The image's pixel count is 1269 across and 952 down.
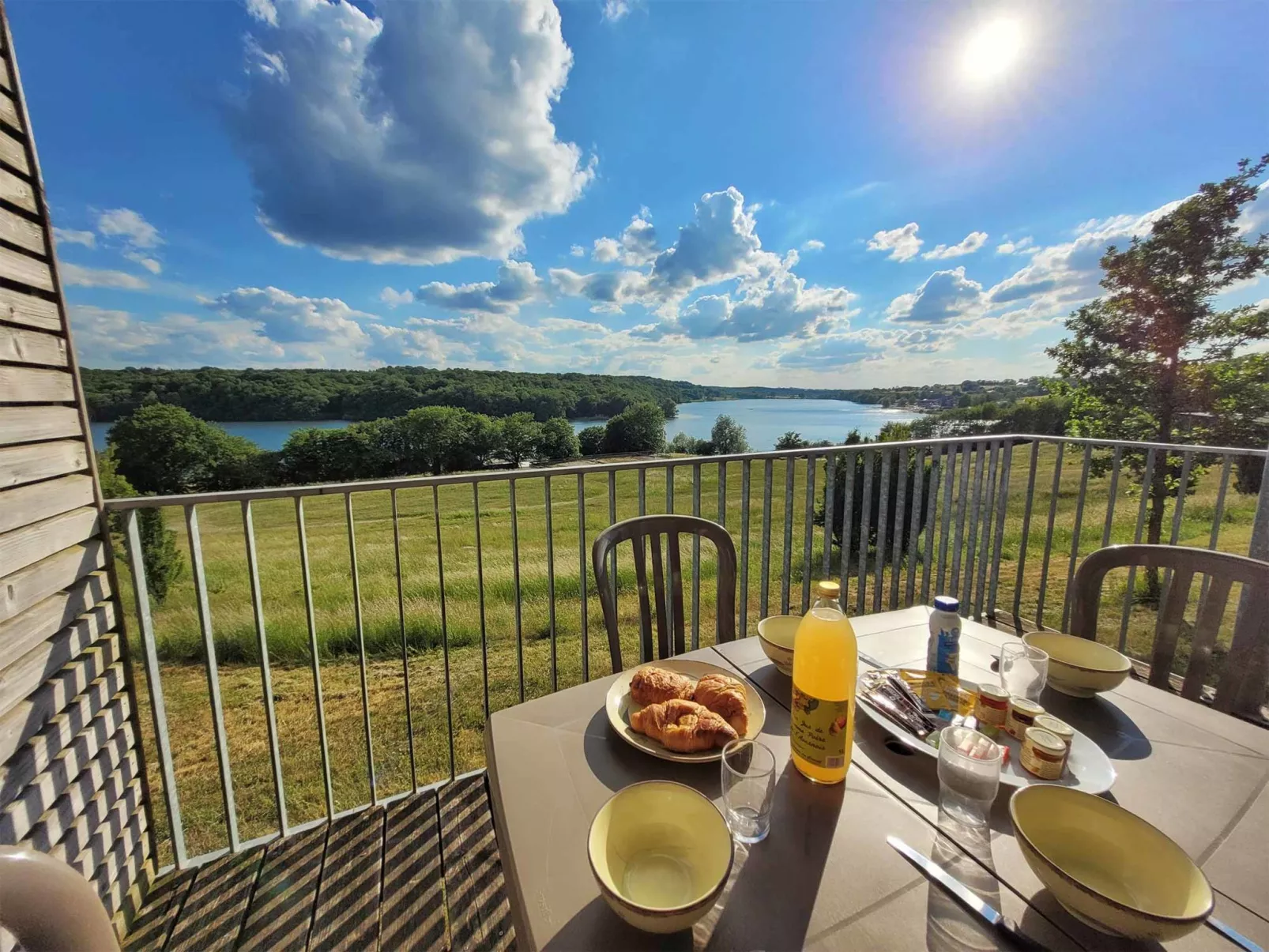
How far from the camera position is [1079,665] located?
114 centimetres

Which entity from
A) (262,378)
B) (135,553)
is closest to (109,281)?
(262,378)

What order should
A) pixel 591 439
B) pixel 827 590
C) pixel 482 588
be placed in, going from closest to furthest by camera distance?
pixel 827 590
pixel 482 588
pixel 591 439

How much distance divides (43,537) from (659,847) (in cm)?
193

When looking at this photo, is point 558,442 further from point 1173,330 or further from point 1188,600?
point 1188,600

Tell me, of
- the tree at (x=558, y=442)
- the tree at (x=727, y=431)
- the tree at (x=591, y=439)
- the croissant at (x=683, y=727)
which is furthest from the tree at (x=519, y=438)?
the croissant at (x=683, y=727)

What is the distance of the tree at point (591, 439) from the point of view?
13852mm

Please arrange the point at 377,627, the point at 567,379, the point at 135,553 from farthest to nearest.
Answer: the point at 567,379, the point at 377,627, the point at 135,553

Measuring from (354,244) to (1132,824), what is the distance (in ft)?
69.7

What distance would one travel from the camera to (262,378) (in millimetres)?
12086

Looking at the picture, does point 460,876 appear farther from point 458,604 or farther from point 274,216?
point 274,216

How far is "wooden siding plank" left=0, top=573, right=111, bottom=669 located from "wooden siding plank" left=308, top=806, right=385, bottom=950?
3.86 feet

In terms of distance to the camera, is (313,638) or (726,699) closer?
(726,699)

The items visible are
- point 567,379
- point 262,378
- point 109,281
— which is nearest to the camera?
point 262,378

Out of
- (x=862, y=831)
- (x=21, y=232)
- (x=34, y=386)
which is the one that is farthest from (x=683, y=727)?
(x=21, y=232)
